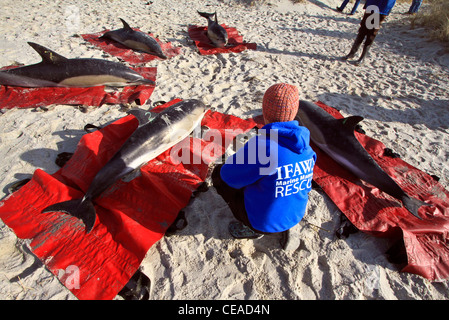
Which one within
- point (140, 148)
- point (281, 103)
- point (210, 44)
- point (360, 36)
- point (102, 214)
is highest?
point (360, 36)

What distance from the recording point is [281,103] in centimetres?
179

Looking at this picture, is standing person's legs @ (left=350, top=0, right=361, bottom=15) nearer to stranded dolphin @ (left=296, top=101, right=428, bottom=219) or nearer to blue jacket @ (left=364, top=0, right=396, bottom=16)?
blue jacket @ (left=364, top=0, right=396, bottom=16)

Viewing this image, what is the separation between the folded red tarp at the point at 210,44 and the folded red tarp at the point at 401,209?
432 centimetres

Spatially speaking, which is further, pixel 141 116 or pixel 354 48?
pixel 354 48

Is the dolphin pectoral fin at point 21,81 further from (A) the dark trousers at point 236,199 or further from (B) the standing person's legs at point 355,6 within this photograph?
(B) the standing person's legs at point 355,6

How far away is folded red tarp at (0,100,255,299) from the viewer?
2.18 metres

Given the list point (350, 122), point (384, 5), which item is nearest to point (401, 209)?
point (350, 122)

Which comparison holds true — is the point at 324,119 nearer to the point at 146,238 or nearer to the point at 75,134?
the point at 146,238

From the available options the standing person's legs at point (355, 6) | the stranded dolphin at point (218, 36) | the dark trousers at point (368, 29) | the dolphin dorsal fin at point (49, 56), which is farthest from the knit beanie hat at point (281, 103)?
the standing person's legs at point (355, 6)

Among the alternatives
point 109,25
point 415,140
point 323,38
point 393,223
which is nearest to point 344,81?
point 415,140

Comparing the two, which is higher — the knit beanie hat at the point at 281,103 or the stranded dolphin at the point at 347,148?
the knit beanie hat at the point at 281,103

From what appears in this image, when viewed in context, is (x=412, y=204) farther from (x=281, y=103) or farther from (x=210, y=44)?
(x=210, y=44)

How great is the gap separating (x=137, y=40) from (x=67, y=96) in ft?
8.59

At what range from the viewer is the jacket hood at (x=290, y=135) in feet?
5.60
